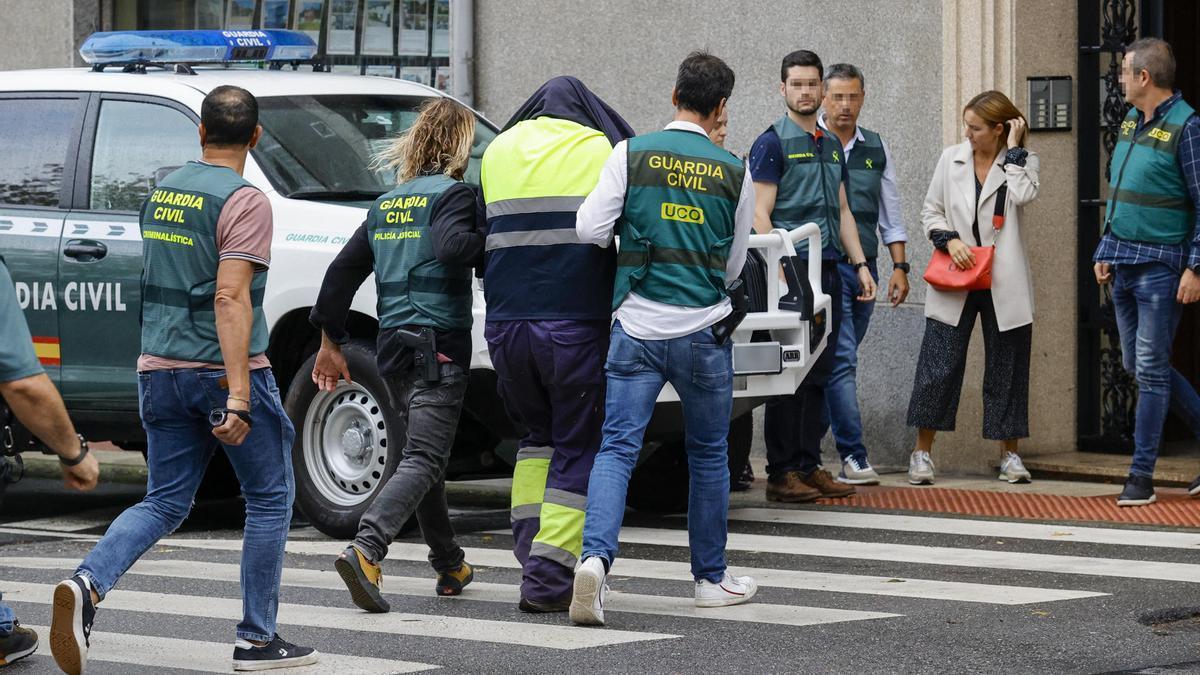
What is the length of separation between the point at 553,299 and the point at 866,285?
3.50m

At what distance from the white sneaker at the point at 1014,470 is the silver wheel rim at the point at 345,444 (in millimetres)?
3499

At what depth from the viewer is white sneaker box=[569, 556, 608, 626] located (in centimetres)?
650

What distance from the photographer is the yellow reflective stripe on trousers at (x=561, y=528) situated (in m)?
6.85

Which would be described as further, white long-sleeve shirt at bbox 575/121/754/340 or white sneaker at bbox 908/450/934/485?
white sneaker at bbox 908/450/934/485

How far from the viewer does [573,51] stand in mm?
12820

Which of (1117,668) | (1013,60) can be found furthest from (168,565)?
(1013,60)

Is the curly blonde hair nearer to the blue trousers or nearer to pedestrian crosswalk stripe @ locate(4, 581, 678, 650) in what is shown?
the blue trousers

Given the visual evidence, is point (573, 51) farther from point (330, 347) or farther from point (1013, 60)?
point (330, 347)

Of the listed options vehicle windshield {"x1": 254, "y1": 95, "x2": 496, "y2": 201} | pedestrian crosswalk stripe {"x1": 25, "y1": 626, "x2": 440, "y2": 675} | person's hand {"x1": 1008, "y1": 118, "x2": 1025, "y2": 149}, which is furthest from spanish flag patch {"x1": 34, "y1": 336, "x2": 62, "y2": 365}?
person's hand {"x1": 1008, "y1": 118, "x2": 1025, "y2": 149}

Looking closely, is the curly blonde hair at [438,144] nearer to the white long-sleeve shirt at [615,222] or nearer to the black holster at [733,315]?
the white long-sleeve shirt at [615,222]

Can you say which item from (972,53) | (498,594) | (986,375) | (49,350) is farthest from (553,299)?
(972,53)

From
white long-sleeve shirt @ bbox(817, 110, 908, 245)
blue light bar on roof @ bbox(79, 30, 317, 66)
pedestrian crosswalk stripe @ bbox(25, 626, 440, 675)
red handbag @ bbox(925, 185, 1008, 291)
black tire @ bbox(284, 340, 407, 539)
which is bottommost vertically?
pedestrian crosswalk stripe @ bbox(25, 626, 440, 675)

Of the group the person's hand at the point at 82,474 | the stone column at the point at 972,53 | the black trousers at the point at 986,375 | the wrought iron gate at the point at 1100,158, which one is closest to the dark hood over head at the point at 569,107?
the person's hand at the point at 82,474

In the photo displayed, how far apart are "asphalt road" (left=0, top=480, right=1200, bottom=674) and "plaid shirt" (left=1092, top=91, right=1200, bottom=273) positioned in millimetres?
1277
